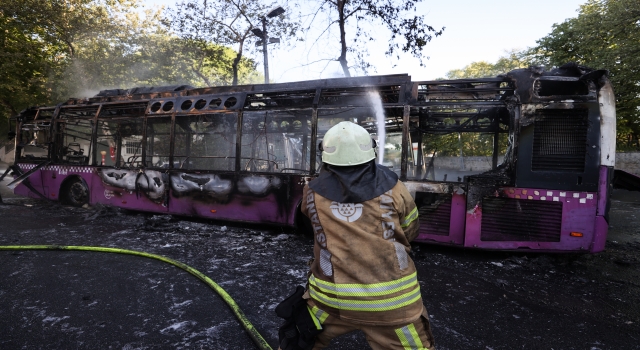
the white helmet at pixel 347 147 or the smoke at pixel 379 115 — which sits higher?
the smoke at pixel 379 115

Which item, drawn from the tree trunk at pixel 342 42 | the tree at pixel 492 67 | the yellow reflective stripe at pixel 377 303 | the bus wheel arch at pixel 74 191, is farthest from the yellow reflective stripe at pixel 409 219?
the tree at pixel 492 67

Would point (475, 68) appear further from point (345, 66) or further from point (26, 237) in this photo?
point (26, 237)

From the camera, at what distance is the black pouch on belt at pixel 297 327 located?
1.55 m

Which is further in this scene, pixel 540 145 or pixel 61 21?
pixel 61 21

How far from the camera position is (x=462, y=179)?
5.10 metres

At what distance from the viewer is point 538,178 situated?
176 inches

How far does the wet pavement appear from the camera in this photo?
2729mm

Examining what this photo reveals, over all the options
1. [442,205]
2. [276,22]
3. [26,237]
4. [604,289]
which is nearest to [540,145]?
[442,205]

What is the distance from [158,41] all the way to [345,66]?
43.5 ft

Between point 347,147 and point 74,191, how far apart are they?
9319 mm

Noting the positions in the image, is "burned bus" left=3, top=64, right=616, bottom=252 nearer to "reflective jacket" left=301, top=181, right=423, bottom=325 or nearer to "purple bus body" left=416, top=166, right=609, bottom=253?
"purple bus body" left=416, top=166, right=609, bottom=253

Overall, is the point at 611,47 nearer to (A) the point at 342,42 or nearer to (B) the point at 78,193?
(A) the point at 342,42

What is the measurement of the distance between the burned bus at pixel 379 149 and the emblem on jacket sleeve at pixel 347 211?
12.4ft

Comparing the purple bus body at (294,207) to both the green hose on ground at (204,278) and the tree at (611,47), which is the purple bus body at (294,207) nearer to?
the green hose on ground at (204,278)
